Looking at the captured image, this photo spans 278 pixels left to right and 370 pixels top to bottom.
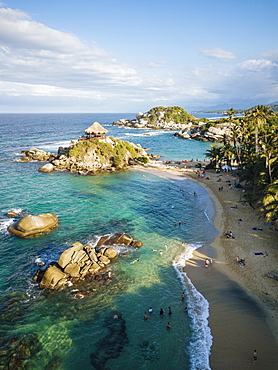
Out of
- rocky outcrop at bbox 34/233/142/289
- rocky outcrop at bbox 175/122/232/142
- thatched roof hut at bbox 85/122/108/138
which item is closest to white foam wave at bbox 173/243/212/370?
rocky outcrop at bbox 34/233/142/289

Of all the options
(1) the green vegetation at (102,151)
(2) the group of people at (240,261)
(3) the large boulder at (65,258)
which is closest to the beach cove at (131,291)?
(2) the group of people at (240,261)

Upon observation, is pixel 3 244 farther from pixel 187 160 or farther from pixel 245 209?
pixel 187 160

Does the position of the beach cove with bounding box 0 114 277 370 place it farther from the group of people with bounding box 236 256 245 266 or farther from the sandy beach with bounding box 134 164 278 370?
the group of people with bounding box 236 256 245 266

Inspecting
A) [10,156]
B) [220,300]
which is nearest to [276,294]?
[220,300]

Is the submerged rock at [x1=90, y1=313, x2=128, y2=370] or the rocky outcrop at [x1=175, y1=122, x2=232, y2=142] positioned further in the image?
the rocky outcrop at [x1=175, y1=122, x2=232, y2=142]

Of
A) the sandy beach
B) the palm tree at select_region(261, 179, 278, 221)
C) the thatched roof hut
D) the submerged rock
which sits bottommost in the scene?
the submerged rock

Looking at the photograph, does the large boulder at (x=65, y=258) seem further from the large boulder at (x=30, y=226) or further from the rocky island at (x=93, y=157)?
the rocky island at (x=93, y=157)
